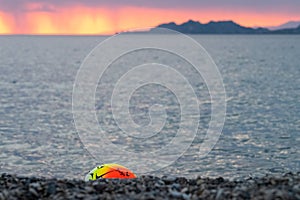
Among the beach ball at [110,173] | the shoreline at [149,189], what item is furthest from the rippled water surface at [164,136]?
the shoreline at [149,189]

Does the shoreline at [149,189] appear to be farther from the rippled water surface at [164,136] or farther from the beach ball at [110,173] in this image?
the rippled water surface at [164,136]

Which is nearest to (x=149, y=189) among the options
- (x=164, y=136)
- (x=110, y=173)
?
(x=110, y=173)

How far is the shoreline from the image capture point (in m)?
9.20

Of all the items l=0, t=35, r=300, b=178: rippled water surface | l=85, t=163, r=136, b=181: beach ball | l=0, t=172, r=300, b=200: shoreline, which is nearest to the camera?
l=0, t=172, r=300, b=200: shoreline

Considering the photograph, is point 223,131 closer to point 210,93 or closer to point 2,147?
point 2,147

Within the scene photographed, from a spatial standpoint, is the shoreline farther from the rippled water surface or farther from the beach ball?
the rippled water surface

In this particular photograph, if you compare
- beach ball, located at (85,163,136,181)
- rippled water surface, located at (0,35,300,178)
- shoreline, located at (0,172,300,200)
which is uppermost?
shoreline, located at (0,172,300,200)

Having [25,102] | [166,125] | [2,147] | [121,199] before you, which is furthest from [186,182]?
[25,102]

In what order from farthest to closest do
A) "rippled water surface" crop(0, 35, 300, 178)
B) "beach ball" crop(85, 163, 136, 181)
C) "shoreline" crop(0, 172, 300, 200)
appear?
"rippled water surface" crop(0, 35, 300, 178)
"beach ball" crop(85, 163, 136, 181)
"shoreline" crop(0, 172, 300, 200)

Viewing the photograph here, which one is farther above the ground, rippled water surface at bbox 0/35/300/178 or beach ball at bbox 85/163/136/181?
beach ball at bbox 85/163/136/181

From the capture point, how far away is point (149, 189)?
10.4 m

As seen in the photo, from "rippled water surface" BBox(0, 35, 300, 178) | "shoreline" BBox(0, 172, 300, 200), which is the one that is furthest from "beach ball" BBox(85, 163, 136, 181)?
→ "rippled water surface" BBox(0, 35, 300, 178)

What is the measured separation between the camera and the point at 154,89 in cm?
5759

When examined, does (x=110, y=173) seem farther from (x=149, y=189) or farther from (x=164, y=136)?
(x=164, y=136)
